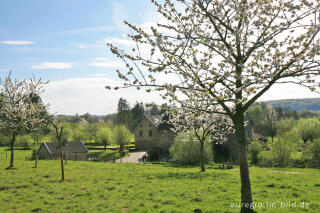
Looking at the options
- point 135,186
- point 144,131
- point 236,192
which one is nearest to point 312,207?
point 236,192

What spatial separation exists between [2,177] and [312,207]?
16665 mm

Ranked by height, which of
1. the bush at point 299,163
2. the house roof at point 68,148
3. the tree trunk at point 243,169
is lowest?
the bush at point 299,163

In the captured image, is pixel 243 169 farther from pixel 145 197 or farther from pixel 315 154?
pixel 315 154

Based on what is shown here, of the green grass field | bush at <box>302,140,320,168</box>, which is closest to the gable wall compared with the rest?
bush at <box>302,140,320,168</box>

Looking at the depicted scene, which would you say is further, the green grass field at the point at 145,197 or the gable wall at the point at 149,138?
the gable wall at the point at 149,138

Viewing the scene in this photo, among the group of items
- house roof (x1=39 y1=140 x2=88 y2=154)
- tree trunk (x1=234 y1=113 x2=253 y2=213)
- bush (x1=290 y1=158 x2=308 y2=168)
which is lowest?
bush (x1=290 y1=158 x2=308 y2=168)

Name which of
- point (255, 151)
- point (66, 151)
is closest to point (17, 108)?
point (66, 151)

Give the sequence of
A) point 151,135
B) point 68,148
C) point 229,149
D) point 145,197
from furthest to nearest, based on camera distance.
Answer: point 151,135, point 68,148, point 229,149, point 145,197

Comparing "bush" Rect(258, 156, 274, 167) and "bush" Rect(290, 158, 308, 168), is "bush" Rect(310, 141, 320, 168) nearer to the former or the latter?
"bush" Rect(290, 158, 308, 168)

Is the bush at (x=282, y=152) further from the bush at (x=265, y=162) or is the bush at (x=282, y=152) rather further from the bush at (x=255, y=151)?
the bush at (x=255, y=151)

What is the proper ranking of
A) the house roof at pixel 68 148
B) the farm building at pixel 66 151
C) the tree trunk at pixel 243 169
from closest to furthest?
the tree trunk at pixel 243 169
the farm building at pixel 66 151
the house roof at pixel 68 148

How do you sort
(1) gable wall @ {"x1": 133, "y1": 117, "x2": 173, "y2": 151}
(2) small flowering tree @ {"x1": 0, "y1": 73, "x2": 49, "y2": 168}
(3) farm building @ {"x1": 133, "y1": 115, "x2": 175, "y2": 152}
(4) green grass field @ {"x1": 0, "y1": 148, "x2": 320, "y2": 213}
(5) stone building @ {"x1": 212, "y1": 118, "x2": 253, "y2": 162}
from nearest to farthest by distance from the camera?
1. (4) green grass field @ {"x1": 0, "y1": 148, "x2": 320, "y2": 213}
2. (2) small flowering tree @ {"x1": 0, "y1": 73, "x2": 49, "y2": 168}
3. (5) stone building @ {"x1": 212, "y1": 118, "x2": 253, "y2": 162}
4. (3) farm building @ {"x1": 133, "y1": 115, "x2": 175, "y2": 152}
5. (1) gable wall @ {"x1": 133, "y1": 117, "x2": 173, "y2": 151}

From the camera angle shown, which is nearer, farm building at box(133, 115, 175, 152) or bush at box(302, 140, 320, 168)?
bush at box(302, 140, 320, 168)

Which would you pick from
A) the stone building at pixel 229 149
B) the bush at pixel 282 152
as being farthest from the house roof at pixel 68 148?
the bush at pixel 282 152
